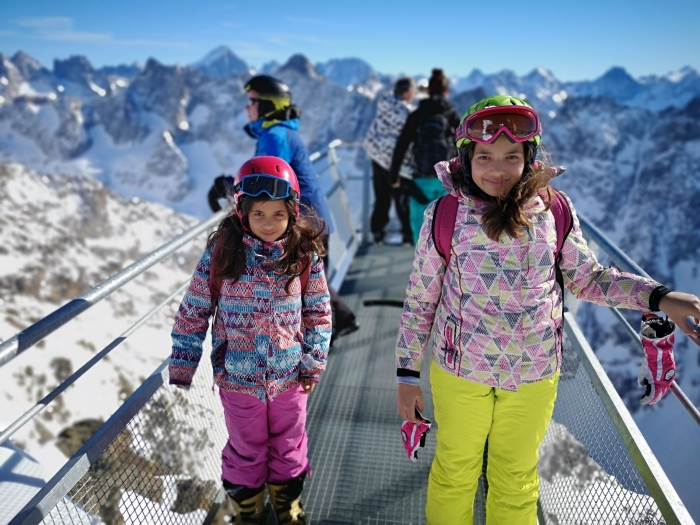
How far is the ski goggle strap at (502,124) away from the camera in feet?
5.27

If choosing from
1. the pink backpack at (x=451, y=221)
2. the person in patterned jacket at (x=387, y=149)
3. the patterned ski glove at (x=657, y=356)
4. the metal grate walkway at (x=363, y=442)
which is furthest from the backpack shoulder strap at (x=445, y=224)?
the person in patterned jacket at (x=387, y=149)

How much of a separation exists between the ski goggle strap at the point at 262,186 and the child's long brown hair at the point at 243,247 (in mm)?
27

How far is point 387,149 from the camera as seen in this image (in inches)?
212

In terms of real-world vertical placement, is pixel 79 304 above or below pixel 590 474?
above

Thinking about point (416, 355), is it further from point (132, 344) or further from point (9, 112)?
point (9, 112)

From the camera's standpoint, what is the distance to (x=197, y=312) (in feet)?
6.20

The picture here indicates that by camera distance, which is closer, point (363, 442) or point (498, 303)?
point (498, 303)

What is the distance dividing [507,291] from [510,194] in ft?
0.99

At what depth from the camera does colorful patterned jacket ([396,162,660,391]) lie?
5.32ft

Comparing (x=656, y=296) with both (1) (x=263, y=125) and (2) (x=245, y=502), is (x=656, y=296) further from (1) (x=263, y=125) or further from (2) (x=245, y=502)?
(1) (x=263, y=125)

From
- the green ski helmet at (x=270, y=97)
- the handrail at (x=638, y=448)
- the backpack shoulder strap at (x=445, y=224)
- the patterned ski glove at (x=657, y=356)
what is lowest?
the handrail at (x=638, y=448)

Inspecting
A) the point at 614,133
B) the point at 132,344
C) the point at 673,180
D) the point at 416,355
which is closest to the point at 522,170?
the point at 416,355

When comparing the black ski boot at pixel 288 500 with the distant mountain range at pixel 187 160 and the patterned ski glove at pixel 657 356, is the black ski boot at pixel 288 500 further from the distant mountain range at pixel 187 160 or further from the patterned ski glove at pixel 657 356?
the distant mountain range at pixel 187 160

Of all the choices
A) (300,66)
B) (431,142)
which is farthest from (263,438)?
(300,66)
